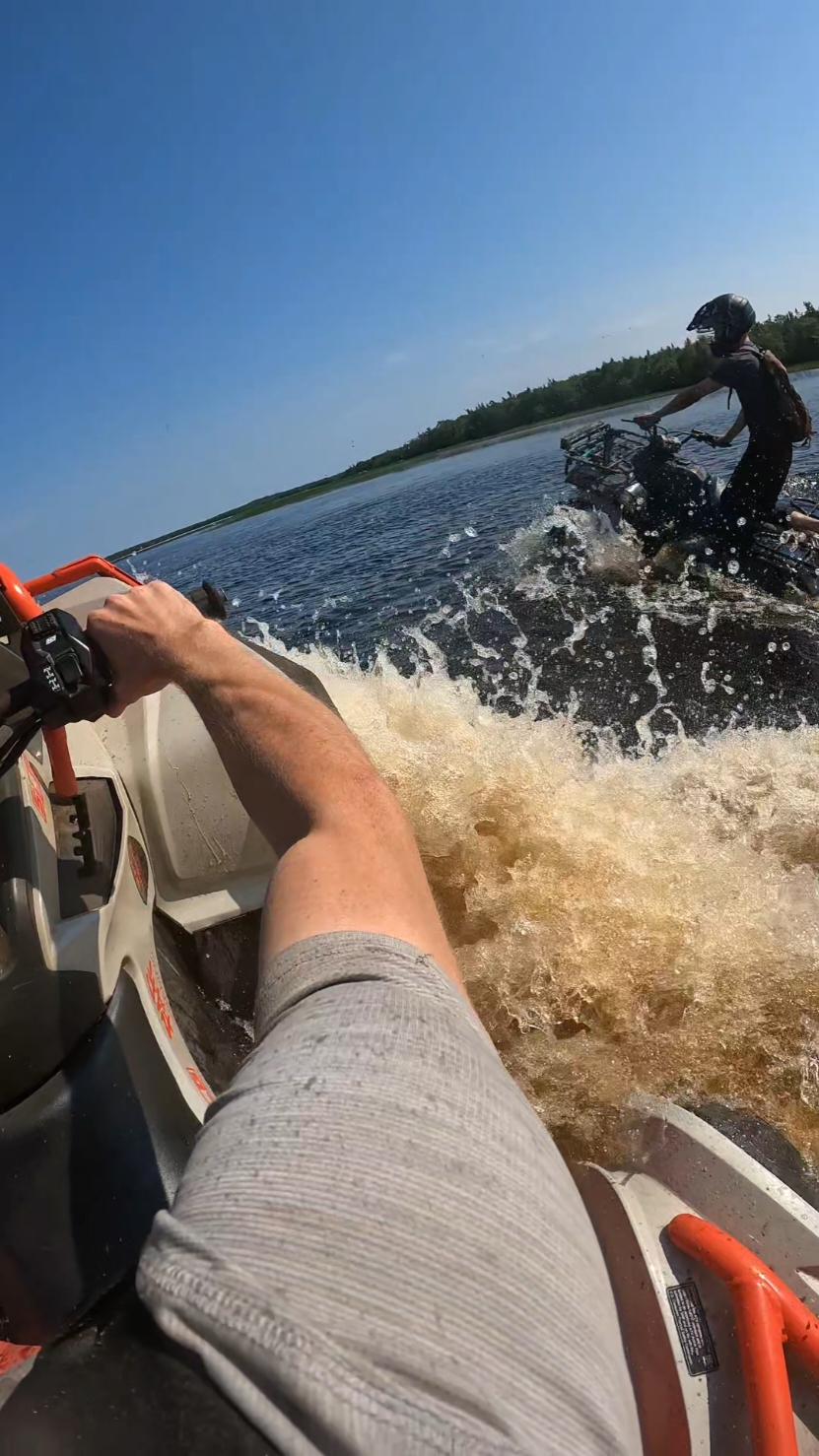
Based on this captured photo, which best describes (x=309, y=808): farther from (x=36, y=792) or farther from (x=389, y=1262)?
(x=36, y=792)

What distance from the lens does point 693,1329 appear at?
55.4 inches

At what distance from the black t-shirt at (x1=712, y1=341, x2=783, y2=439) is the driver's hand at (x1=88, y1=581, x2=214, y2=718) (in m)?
9.06

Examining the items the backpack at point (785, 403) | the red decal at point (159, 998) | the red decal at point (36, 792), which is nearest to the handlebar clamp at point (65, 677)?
the red decal at point (36, 792)

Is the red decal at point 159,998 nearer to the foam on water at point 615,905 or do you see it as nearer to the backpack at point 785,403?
the foam on water at point 615,905

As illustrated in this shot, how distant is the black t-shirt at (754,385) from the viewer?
8.87 metres

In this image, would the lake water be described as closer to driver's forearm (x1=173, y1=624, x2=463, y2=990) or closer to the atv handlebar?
driver's forearm (x1=173, y1=624, x2=463, y2=990)

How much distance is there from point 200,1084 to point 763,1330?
126 centimetres

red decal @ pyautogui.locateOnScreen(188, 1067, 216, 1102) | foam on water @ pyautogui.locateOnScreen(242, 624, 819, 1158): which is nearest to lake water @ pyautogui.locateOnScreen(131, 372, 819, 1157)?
foam on water @ pyautogui.locateOnScreen(242, 624, 819, 1158)

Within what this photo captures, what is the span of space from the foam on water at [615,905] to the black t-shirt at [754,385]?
5.52 meters

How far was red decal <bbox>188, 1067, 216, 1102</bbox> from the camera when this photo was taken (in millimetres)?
1962

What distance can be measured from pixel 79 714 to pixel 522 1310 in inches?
49.1

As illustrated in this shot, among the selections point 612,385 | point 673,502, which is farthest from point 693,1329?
point 612,385

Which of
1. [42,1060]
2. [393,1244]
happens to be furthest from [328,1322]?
[42,1060]

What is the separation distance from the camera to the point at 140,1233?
1.61 m
